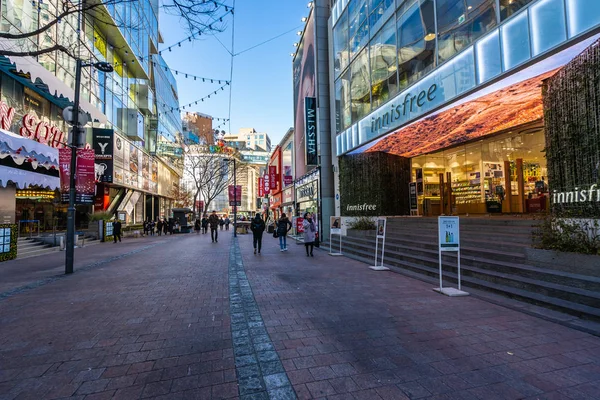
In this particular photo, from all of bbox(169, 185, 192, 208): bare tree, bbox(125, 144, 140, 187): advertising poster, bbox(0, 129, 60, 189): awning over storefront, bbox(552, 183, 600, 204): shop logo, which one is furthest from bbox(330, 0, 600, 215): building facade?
bbox(169, 185, 192, 208): bare tree

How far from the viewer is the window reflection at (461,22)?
26.9ft

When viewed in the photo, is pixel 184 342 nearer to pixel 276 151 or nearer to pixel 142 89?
pixel 142 89

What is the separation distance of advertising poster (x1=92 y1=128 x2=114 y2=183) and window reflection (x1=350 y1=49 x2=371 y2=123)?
17654 mm

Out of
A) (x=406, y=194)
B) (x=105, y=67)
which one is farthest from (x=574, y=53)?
(x=105, y=67)

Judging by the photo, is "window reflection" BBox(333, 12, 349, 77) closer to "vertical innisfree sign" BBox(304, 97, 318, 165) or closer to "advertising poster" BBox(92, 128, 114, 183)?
"vertical innisfree sign" BBox(304, 97, 318, 165)

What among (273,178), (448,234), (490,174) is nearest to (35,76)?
(448,234)

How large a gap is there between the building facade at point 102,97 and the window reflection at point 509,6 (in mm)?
8745

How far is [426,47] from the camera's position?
1042 centimetres

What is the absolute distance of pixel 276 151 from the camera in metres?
42.8

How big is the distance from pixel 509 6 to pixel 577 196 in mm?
4951

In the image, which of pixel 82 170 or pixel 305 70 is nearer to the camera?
pixel 82 170

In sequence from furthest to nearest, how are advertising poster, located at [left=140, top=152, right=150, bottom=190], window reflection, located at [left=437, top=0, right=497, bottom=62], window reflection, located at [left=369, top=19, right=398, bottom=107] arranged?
advertising poster, located at [left=140, top=152, right=150, bottom=190]
window reflection, located at [left=369, top=19, right=398, bottom=107]
window reflection, located at [left=437, top=0, right=497, bottom=62]

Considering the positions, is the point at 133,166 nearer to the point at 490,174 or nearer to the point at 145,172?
the point at 145,172

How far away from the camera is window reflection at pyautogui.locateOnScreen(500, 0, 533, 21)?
7241mm
